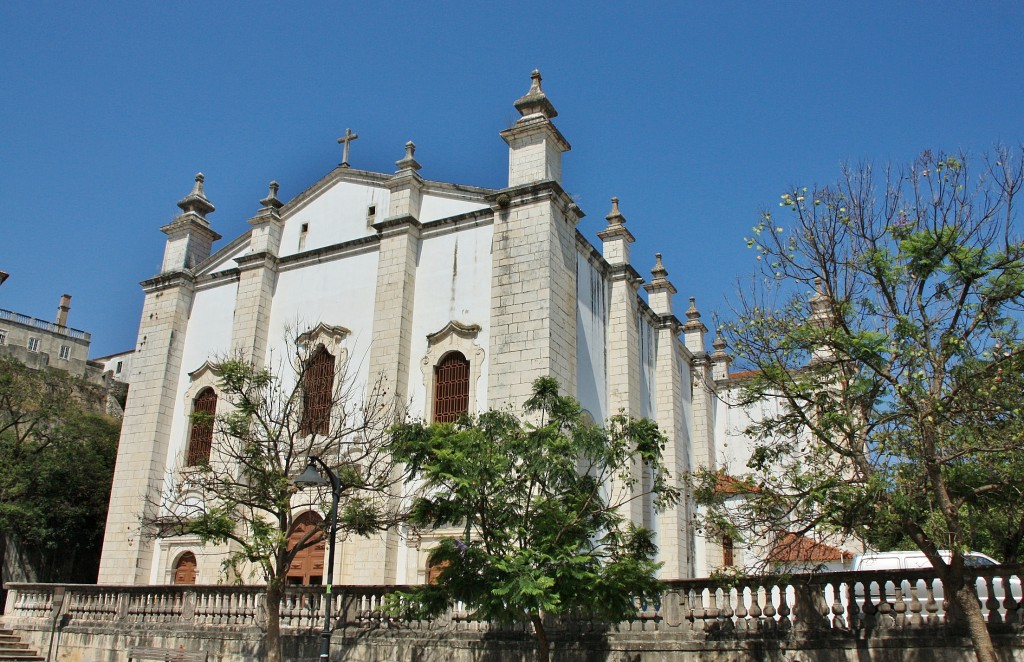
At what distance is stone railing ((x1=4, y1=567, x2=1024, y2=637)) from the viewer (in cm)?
986

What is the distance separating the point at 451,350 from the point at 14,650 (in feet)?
36.5

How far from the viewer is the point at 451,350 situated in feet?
58.7

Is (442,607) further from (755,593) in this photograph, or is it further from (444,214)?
(444,214)

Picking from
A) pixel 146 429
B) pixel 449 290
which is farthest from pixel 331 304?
pixel 146 429

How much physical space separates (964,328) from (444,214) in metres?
12.4

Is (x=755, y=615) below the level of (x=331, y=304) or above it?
below

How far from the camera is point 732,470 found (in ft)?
104

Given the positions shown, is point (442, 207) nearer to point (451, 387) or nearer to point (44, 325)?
point (451, 387)

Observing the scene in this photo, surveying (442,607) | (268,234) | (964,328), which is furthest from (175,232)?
(964,328)

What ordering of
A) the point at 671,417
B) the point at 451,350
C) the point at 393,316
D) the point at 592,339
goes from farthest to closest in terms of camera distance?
the point at 671,417 < the point at 592,339 < the point at 393,316 < the point at 451,350


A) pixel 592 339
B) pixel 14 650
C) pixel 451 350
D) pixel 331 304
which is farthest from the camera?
pixel 331 304

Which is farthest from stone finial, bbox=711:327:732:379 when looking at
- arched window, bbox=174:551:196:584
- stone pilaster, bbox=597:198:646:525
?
arched window, bbox=174:551:196:584

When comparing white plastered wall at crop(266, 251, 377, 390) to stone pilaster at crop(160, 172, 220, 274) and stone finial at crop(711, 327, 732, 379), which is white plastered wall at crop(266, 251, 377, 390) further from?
stone finial at crop(711, 327, 732, 379)

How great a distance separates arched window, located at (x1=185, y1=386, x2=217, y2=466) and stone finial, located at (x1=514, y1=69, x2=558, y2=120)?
421 inches
